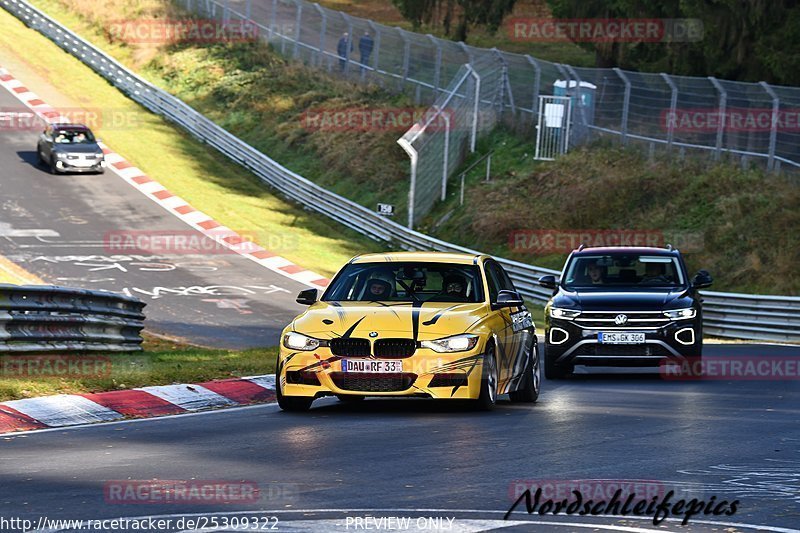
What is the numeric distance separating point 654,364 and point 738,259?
14.4 m

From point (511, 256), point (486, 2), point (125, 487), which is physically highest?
point (486, 2)

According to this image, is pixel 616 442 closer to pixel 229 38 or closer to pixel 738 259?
pixel 738 259

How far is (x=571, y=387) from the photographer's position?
17.6 meters

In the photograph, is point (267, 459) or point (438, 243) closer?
point (267, 459)

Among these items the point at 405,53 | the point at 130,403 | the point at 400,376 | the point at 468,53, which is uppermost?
the point at 468,53

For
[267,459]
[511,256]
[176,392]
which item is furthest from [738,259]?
[267,459]

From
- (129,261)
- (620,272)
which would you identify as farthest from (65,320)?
(129,261)

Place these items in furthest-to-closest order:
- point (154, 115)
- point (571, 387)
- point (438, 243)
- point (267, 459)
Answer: point (154, 115) < point (438, 243) < point (571, 387) < point (267, 459)

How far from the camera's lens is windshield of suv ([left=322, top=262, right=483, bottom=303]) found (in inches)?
566

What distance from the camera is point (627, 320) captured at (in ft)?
59.7

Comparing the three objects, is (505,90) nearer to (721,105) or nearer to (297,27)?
(721,105)

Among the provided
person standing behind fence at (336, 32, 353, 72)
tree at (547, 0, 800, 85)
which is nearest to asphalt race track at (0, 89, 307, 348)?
person standing behind fence at (336, 32, 353, 72)

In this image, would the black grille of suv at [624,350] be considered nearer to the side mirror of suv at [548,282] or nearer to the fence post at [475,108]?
the side mirror of suv at [548,282]

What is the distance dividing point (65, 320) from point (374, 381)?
17.2 ft
